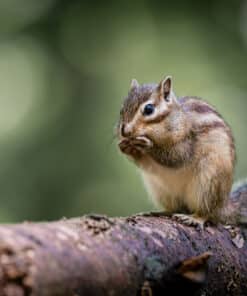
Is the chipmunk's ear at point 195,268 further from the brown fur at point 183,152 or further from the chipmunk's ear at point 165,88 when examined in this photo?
the chipmunk's ear at point 165,88

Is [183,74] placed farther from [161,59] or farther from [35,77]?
[35,77]

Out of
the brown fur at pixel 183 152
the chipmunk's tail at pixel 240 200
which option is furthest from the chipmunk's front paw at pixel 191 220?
the chipmunk's tail at pixel 240 200

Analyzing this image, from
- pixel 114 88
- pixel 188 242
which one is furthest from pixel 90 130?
pixel 188 242

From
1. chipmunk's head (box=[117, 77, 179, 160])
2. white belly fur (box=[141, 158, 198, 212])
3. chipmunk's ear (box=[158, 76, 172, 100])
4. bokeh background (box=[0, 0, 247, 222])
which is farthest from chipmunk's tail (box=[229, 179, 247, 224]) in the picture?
bokeh background (box=[0, 0, 247, 222])

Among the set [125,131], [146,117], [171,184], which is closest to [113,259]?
[125,131]

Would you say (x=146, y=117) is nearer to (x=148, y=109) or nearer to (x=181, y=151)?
(x=148, y=109)

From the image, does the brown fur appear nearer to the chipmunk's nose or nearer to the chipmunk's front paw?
the chipmunk's nose

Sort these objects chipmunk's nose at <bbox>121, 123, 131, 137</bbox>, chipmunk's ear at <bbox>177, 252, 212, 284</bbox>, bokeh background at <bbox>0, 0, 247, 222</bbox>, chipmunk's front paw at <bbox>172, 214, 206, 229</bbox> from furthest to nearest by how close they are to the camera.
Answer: bokeh background at <bbox>0, 0, 247, 222</bbox>
chipmunk's nose at <bbox>121, 123, 131, 137</bbox>
chipmunk's front paw at <bbox>172, 214, 206, 229</bbox>
chipmunk's ear at <bbox>177, 252, 212, 284</bbox>
